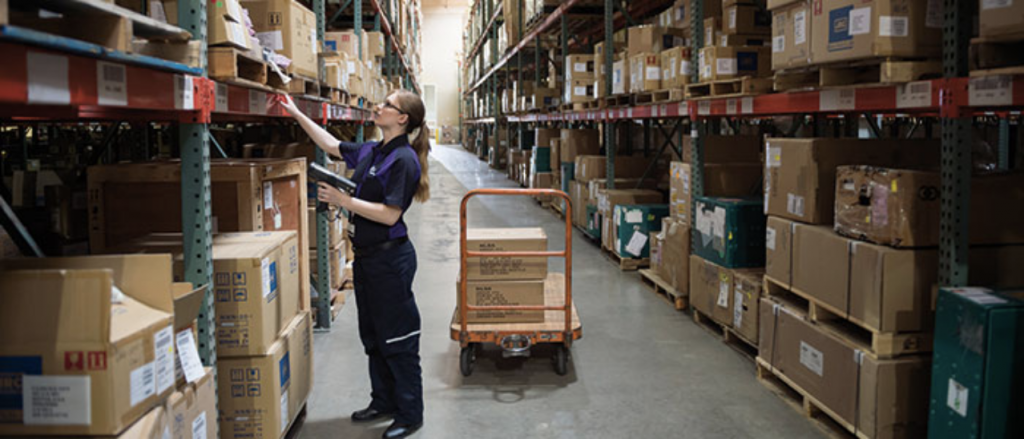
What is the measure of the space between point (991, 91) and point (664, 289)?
13.8ft

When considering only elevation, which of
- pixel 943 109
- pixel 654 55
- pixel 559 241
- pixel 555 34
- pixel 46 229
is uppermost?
pixel 555 34

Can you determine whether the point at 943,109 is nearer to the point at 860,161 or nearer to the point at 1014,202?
the point at 1014,202

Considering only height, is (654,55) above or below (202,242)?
above

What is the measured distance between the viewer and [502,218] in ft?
38.8

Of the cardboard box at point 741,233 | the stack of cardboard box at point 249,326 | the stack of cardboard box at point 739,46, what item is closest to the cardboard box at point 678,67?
the stack of cardboard box at point 739,46

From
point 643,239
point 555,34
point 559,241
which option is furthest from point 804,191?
point 555,34

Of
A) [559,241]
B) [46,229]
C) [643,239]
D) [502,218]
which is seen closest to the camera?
[46,229]

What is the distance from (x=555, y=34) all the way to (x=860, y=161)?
10723mm

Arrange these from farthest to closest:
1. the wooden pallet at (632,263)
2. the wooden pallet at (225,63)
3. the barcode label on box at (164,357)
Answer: the wooden pallet at (632,263)
the wooden pallet at (225,63)
the barcode label on box at (164,357)

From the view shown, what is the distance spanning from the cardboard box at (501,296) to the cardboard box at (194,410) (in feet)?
6.78

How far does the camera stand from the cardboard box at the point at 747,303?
15.8ft

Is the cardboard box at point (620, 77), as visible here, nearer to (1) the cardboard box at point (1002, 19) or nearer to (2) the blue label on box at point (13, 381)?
(1) the cardboard box at point (1002, 19)

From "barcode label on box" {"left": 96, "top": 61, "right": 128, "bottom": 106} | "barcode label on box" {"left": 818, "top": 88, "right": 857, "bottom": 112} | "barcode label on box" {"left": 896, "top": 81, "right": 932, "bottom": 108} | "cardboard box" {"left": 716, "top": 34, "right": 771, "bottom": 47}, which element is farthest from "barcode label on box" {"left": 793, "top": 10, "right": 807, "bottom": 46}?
"barcode label on box" {"left": 96, "top": 61, "right": 128, "bottom": 106}

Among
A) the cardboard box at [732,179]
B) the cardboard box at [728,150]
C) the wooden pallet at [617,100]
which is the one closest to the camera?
the cardboard box at [732,179]
